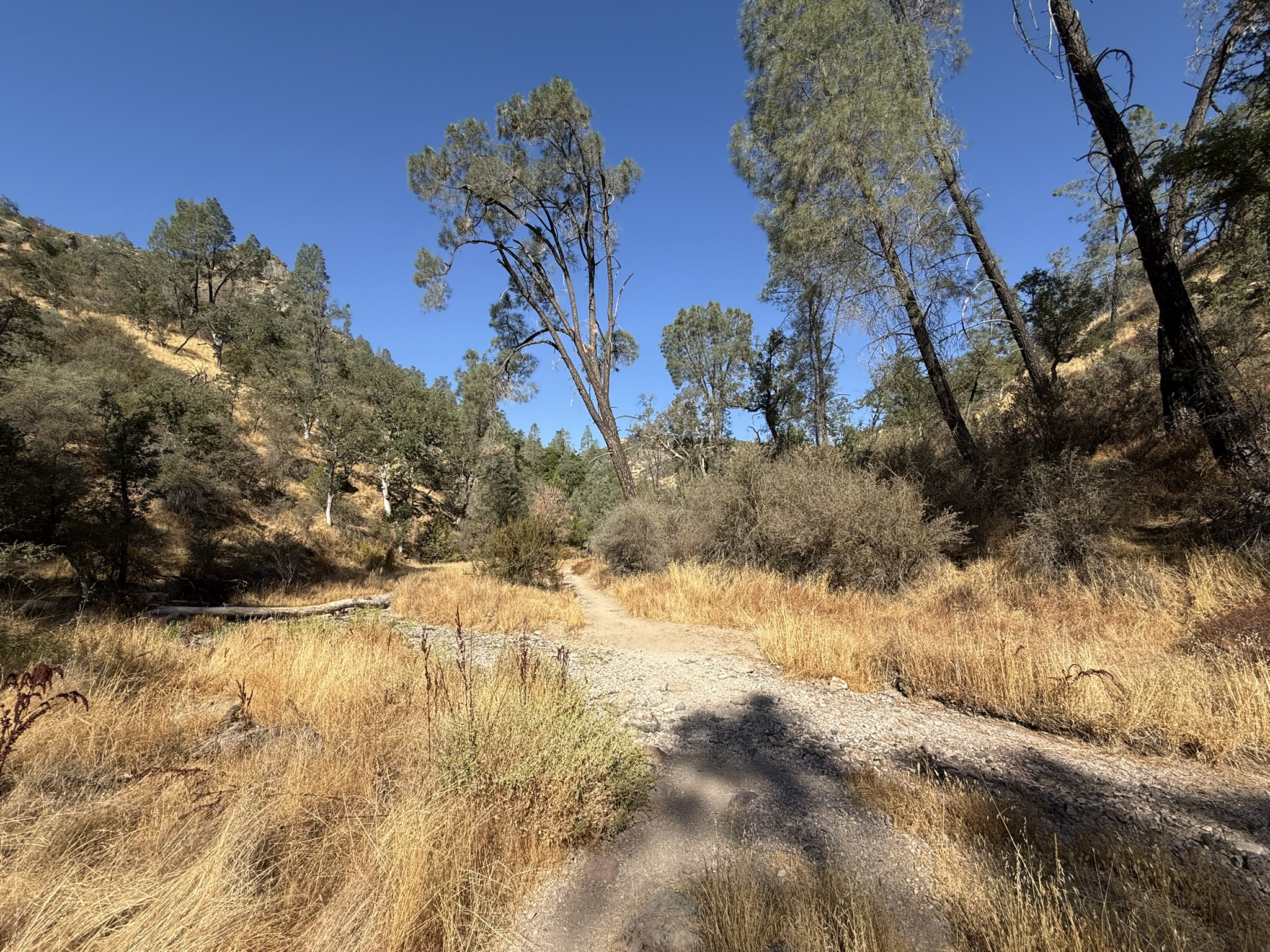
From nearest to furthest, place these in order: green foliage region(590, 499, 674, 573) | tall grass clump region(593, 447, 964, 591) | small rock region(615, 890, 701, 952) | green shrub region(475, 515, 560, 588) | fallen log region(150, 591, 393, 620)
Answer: small rock region(615, 890, 701, 952) → tall grass clump region(593, 447, 964, 591) → fallen log region(150, 591, 393, 620) → green foliage region(590, 499, 674, 573) → green shrub region(475, 515, 560, 588)

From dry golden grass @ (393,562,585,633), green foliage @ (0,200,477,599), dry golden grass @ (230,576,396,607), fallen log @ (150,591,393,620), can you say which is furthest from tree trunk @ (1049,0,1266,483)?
dry golden grass @ (230,576,396,607)

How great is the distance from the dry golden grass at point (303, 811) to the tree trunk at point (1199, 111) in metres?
9.27

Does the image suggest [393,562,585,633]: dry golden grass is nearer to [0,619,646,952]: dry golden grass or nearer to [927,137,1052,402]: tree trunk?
[0,619,646,952]: dry golden grass

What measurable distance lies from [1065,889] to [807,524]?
619cm

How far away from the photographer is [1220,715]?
2826mm

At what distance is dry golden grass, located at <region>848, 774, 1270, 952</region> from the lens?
1526mm

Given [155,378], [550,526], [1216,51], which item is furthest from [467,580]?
[1216,51]

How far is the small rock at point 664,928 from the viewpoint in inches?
68.4

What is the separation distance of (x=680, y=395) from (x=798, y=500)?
15086mm

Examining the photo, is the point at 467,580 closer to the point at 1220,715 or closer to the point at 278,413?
the point at 1220,715

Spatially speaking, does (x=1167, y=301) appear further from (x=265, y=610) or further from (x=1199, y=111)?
(x=265, y=610)

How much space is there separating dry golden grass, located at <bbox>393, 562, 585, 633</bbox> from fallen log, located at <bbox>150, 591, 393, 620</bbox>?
0.61 m

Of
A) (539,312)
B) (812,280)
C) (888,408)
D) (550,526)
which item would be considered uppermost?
(539,312)

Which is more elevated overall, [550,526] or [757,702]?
[550,526]
